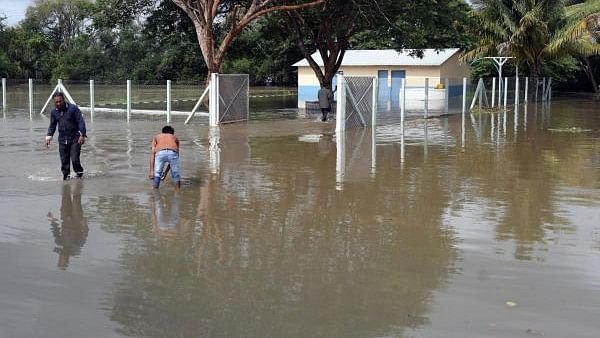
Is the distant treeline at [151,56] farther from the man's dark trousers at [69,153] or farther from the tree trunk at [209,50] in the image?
the man's dark trousers at [69,153]

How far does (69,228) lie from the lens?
7.94 metres

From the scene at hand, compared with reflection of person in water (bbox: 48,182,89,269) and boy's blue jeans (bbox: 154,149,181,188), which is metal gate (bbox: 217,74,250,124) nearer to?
boy's blue jeans (bbox: 154,149,181,188)

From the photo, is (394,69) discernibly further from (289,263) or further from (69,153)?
(289,263)

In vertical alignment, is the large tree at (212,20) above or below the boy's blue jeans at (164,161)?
above

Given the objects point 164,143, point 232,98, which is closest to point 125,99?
point 232,98

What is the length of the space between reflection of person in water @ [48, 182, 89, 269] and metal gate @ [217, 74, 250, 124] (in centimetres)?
1269

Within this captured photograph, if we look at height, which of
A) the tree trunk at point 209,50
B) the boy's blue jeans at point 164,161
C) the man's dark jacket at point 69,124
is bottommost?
the boy's blue jeans at point 164,161

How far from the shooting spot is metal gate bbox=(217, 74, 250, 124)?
73.8 feet

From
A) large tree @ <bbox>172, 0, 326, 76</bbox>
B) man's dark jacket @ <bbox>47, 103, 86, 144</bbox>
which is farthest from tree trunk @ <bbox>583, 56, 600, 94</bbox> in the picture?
man's dark jacket @ <bbox>47, 103, 86, 144</bbox>

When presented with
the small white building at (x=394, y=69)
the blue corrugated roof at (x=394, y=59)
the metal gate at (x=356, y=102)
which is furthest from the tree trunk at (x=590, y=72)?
the metal gate at (x=356, y=102)

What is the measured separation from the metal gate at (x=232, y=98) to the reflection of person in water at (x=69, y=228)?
12689 millimetres

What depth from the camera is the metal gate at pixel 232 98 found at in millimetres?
22484

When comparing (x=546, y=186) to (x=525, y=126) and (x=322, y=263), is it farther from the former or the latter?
(x=525, y=126)

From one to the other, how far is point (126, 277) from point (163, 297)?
665mm
